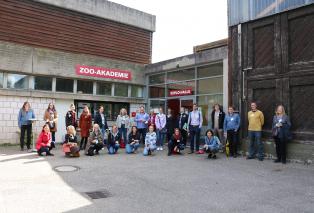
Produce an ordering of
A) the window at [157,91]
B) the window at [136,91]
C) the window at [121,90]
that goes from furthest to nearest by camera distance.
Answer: the window at [136,91] < the window at [121,90] < the window at [157,91]

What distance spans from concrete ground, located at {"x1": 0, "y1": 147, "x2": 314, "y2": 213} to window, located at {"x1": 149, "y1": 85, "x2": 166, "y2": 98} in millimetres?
6978

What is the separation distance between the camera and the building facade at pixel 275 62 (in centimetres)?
977

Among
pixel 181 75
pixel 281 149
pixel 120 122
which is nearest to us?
pixel 281 149

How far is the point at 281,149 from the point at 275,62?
3.05m

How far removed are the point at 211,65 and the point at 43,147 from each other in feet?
26.1

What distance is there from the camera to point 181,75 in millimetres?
15562

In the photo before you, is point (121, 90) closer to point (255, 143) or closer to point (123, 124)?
point (123, 124)

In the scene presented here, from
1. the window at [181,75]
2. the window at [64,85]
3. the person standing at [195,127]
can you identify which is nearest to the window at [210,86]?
the window at [181,75]

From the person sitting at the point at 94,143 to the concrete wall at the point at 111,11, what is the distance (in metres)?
7.63

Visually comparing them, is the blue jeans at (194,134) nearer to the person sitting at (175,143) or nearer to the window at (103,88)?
the person sitting at (175,143)

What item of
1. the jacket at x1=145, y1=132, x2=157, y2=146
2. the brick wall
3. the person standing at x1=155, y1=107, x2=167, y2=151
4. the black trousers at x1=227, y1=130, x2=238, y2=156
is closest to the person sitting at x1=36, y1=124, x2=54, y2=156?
the jacket at x1=145, y1=132, x2=157, y2=146

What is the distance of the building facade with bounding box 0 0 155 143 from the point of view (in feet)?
44.9

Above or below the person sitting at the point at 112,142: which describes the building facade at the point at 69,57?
above

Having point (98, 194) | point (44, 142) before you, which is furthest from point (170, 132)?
point (98, 194)
